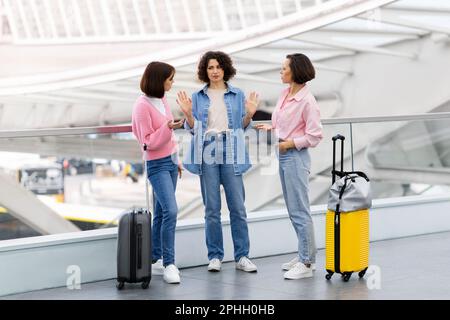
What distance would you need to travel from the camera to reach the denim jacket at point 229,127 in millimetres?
6414

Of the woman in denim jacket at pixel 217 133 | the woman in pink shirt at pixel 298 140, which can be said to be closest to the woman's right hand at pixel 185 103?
the woman in denim jacket at pixel 217 133

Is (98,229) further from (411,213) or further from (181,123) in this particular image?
(411,213)

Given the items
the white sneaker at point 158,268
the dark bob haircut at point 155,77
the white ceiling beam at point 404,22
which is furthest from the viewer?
the white ceiling beam at point 404,22

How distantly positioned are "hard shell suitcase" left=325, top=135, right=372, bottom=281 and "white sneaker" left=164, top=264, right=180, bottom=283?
1076 mm

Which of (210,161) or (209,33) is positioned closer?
(210,161)

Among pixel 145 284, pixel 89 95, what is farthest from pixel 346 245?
pixel 89 95

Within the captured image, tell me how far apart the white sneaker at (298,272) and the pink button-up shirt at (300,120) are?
87 cm

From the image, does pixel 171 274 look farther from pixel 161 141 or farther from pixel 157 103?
pixel 157 103

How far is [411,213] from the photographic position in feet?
28.9

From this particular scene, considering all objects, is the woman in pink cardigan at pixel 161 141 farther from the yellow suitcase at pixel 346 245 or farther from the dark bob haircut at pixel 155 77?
the yellow suitcase at pixel 346 245

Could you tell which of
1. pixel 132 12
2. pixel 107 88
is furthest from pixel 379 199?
pixel 132 12

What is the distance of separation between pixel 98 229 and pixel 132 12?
35.7 m
